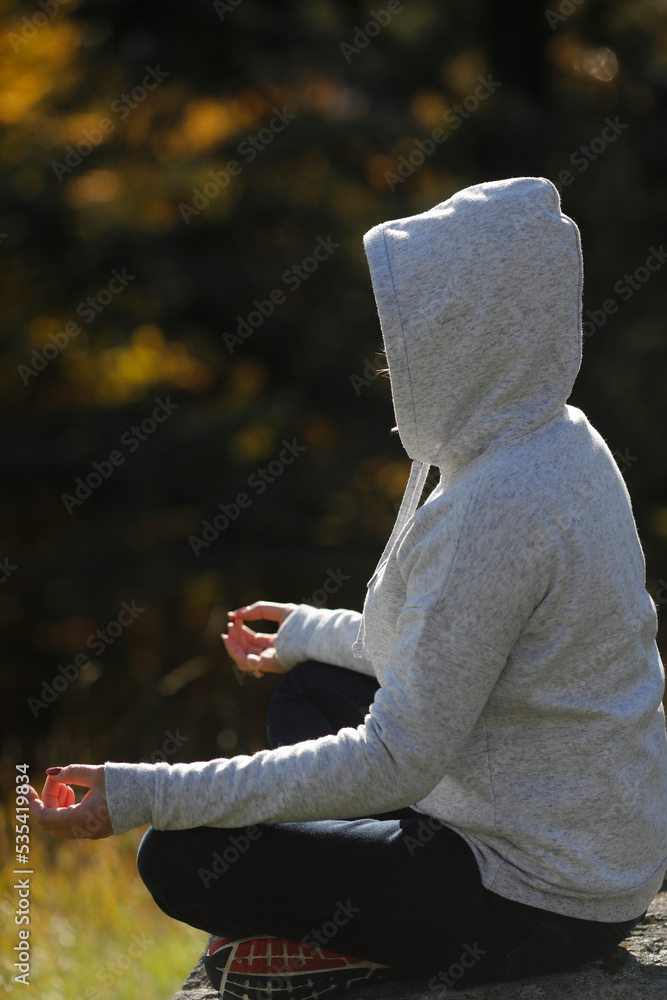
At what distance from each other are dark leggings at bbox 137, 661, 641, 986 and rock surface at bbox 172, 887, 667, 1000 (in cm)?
3

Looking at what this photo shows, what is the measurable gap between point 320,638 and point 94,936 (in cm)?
112

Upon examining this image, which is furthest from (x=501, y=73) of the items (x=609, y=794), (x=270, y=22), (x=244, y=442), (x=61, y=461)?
(x=609, y=794)

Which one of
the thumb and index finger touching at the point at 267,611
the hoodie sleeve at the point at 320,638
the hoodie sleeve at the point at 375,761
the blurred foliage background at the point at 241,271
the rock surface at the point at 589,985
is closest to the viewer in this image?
the hoodie sleeve at the point at 375,761

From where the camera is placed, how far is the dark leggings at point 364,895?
1.42 metres

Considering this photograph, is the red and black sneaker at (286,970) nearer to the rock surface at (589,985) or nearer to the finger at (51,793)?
the rock surface at (589,985)

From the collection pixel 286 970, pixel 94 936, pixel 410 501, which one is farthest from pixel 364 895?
pixel 94 936

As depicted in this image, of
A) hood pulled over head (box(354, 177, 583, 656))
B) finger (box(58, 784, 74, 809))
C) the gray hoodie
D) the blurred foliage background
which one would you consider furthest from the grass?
the blurred foliage background

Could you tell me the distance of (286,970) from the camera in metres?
1.50

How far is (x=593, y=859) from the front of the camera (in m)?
1.39

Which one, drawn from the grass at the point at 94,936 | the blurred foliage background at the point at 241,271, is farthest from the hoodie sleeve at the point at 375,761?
the blurred foliage background at the point at 241,271

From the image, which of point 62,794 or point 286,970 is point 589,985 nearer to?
point 286,970

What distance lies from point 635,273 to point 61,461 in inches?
145

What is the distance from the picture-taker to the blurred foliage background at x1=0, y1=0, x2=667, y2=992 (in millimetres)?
5906

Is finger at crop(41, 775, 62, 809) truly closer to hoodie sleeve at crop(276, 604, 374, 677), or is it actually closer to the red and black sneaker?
the red and black sneaker
